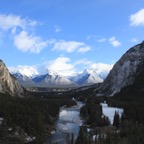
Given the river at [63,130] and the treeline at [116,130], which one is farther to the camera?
the river at [63,130]

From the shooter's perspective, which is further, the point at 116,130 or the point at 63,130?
the point at 63,130

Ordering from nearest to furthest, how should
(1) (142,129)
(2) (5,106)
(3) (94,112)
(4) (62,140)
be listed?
(4) (62,140) → (1) (142,129) → (2) (5,106) → (3) (94,112)

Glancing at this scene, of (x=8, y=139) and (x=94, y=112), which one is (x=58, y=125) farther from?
(x=8, y=139)

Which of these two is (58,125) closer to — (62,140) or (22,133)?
(22,133)

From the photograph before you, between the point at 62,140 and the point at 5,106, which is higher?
the point at 5,106

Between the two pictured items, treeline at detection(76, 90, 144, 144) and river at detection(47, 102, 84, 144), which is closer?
treeline at detection(76, 90, 144, 144)

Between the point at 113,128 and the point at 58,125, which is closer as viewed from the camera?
the point at 113,128

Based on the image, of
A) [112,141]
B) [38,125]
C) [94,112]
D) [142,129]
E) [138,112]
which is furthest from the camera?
[94,112]

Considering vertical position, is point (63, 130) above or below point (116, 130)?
below

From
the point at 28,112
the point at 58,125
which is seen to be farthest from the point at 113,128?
the point at 28,112
